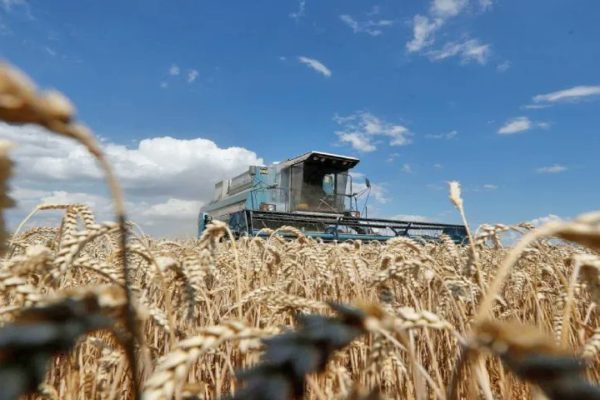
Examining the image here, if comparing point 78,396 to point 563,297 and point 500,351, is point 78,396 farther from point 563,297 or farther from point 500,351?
point 563,297

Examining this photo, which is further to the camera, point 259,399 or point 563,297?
point 563,297

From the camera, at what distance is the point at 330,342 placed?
510 mm

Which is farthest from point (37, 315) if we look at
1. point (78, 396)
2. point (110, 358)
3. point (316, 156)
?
point (316, 156)

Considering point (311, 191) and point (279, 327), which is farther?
point (311, 191)

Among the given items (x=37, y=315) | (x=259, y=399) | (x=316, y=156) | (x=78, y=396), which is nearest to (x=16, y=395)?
(x=37, y=315)

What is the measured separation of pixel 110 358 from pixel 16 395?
1.25 m

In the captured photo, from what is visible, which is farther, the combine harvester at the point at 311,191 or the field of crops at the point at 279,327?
the combine harvester at the point at 311,191

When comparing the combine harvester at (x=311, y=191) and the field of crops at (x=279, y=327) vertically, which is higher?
the combine harvester at (x=311, y=191)

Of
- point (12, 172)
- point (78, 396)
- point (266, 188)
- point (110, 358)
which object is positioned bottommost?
point (78, 396)

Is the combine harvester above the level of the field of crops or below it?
above

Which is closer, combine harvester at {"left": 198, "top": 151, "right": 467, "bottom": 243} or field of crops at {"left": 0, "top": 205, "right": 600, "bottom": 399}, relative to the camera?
field of crops at {"left": 0, "top": 205, "right": 600, "bottom": 399}

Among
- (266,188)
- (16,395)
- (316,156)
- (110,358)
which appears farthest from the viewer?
(266,188)

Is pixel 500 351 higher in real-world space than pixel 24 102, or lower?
lower

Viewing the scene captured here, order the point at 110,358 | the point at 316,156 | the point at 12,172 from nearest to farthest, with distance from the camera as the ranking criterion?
1. the point at 12,172
2. the point at 110,358
3. the point at 316,156
